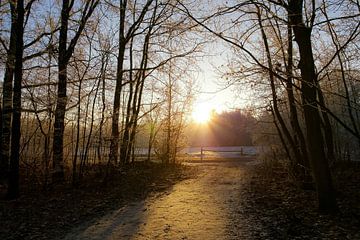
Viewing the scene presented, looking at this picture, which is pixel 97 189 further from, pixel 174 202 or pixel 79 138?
pixel 174 202

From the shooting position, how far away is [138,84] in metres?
17.7

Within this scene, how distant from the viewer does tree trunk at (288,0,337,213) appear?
7.59 m

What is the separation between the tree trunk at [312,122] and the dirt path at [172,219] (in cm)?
229

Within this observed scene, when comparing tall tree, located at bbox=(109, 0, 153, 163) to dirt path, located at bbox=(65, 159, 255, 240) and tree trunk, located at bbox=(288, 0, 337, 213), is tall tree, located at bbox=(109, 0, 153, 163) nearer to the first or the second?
dirt path, located at bbox=(65, 159, 255, 240)

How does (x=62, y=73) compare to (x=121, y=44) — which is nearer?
(x=62, y=73)

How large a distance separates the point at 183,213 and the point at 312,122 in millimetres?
3920

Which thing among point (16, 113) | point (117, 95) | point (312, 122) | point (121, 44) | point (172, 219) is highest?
point (121, 44)

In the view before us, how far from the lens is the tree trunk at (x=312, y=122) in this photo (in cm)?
759

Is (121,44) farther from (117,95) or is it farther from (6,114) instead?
(6,114)

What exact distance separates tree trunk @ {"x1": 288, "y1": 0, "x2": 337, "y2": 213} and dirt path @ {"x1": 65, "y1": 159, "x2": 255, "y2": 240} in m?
2.29

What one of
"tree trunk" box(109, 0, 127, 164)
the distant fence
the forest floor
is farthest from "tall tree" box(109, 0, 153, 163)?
the distant fence

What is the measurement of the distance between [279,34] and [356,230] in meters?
7.51

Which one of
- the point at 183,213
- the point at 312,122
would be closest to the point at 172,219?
the point at 183,213

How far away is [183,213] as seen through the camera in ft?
26.2
